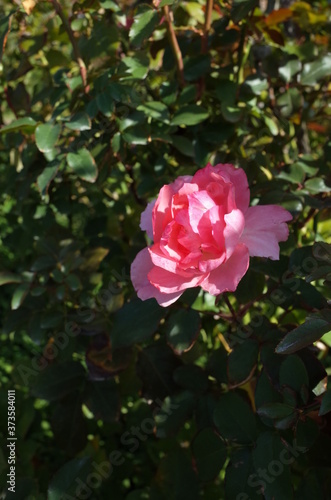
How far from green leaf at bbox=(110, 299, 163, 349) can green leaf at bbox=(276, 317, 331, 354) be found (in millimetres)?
314

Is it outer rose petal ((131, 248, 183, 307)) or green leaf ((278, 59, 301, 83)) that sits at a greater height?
green leaf ((278, 59, 301, 83))

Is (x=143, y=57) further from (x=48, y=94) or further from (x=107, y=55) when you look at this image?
(x=48, y=94)

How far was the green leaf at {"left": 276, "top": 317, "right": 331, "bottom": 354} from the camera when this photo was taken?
Result: 75 centimetres

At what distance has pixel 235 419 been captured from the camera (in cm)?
103

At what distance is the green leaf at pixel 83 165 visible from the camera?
113 centimetres

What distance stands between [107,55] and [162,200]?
0.54 m

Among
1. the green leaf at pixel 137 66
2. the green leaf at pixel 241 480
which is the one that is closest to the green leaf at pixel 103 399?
the green leaf at pixel 241 480

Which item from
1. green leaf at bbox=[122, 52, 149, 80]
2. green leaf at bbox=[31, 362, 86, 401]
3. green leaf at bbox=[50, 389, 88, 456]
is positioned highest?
green leaf at bbox=[122, 52, 149, 80]

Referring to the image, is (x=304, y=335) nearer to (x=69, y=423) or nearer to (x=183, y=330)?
(x=183, y=330)

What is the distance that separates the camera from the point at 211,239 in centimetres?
81

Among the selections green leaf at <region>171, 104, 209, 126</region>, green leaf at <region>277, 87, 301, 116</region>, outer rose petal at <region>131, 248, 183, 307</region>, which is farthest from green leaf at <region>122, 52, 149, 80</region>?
outer rose petal at <region>131, 248, 183, 307</region>

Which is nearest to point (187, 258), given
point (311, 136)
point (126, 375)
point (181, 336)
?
point (181, 336)

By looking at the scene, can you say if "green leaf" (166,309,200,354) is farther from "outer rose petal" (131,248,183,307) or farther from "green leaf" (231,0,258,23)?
"green leaf" (231,0,258,23)

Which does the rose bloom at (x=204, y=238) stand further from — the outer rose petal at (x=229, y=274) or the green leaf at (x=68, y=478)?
the green leaf at (x=68, y=478)
